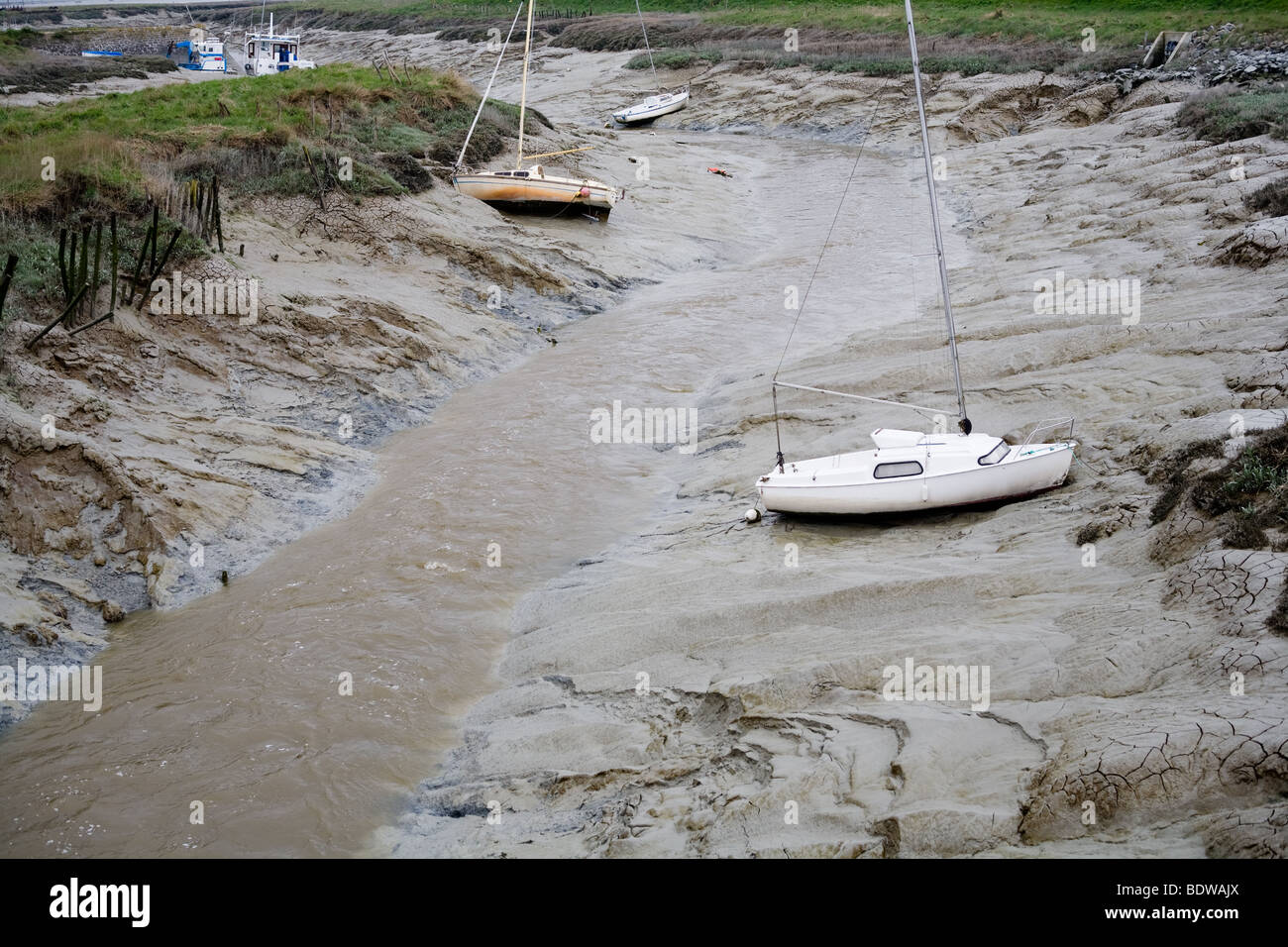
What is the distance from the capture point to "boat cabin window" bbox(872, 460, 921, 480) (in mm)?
11531

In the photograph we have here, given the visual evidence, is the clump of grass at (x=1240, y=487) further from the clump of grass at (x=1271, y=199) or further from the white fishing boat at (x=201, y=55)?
the white fishing boat at (x=201, y=55)

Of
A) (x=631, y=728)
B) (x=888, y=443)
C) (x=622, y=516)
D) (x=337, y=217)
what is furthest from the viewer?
(x=337, y=217)

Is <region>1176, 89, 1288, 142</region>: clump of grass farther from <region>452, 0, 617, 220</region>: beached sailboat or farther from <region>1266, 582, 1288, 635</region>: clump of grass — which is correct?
<region>1266, 582, 1288, 635</region>: clump of grass

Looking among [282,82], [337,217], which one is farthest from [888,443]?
[282,82]

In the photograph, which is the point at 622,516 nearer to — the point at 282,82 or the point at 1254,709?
the point at 1254,709

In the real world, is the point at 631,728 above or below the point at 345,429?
below

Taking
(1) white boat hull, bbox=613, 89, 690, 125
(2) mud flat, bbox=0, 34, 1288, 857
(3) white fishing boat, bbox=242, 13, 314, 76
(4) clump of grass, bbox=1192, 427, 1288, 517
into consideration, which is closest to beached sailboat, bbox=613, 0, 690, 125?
(1) white boat hull, bbox=613, 89, 690, 125

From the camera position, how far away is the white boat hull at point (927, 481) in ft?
37.3

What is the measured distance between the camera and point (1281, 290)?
14.8 metres

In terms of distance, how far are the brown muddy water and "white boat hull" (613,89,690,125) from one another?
28.1 meters

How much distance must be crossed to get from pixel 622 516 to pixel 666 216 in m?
17.2

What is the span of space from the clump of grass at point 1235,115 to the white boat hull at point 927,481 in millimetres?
17195

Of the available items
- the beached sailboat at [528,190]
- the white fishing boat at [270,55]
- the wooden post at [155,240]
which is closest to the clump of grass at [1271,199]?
the beached sailboat at [528,190]

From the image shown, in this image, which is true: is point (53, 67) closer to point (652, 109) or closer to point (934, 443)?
point (652, 109)
